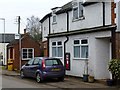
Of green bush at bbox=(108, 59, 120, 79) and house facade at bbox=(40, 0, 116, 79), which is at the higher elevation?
house facade at bbox=(40, 0, 116, 79)

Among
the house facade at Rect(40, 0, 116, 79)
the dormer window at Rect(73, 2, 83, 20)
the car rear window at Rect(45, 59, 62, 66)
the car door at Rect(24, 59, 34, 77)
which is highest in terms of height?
the dormer window at Rect(73, 2, 83, 20)

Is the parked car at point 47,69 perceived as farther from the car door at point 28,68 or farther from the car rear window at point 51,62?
the car door at point 28,68

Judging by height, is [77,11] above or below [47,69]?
above

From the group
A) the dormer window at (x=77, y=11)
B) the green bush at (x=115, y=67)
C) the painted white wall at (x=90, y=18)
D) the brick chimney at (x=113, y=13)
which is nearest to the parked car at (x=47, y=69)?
the painted white wall at (x=90, y=18)

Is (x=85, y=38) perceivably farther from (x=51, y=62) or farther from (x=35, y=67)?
(x=35, y=67)

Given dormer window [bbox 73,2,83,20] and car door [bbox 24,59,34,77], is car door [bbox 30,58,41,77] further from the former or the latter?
dormer window [bbox 73,2,83,20]

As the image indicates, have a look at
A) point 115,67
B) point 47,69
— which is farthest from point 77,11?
point 115,67

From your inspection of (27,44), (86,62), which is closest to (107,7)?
(86,62)

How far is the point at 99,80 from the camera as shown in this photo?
19422mm

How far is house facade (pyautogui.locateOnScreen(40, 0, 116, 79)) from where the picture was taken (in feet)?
63.1

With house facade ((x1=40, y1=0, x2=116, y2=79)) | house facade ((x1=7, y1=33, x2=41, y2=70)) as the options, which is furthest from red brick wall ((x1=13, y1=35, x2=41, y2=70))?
house facade ((x1=40, y1=0, x2=116, y2=79))

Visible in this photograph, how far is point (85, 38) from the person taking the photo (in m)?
21.3

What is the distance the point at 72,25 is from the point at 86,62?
395 centimetres

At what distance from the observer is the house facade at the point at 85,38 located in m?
19.2
